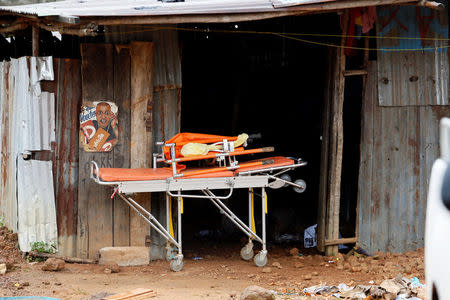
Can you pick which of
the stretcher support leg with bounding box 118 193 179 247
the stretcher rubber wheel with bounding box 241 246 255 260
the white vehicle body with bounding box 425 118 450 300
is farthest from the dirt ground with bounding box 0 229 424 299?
the white vehicle body with bounding box 425 118 450 300

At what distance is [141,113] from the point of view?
791 centimetres

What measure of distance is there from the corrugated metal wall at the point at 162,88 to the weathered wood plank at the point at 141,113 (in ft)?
0.39

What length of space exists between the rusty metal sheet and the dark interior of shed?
7.07 feet

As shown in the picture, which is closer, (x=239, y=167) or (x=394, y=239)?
(x=239, y=167)

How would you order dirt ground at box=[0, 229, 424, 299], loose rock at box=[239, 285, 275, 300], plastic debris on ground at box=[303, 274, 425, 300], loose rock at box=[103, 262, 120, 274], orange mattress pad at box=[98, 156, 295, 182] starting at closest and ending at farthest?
loose rock at box=[239, 285, 275, 300]
plastic debris on ground at box=[303, 274, 425, 300]
dirt ground at box=[0, 229, 424, 299]
orange mattress pad at box=[98, 156, 295, 182]
loose rock at box=[103, 262, 120, 274]

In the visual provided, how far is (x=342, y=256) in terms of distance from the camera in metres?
8.53

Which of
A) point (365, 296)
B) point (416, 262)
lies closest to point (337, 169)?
point (416, 262)

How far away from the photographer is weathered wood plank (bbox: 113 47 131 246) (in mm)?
7852

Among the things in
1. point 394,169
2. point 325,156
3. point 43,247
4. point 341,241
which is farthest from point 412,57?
point 43,247

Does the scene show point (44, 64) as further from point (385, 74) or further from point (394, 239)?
point (394, 239)

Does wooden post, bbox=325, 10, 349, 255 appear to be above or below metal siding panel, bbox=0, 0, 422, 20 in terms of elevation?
below

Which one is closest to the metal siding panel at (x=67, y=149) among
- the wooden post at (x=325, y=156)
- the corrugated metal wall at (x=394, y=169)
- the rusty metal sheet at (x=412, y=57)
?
the wooden post at (x=325, y=156)

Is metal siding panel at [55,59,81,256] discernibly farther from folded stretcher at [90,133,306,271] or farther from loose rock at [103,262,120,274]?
loose rock at [103,262,120,274]

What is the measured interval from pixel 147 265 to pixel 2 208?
271cm
